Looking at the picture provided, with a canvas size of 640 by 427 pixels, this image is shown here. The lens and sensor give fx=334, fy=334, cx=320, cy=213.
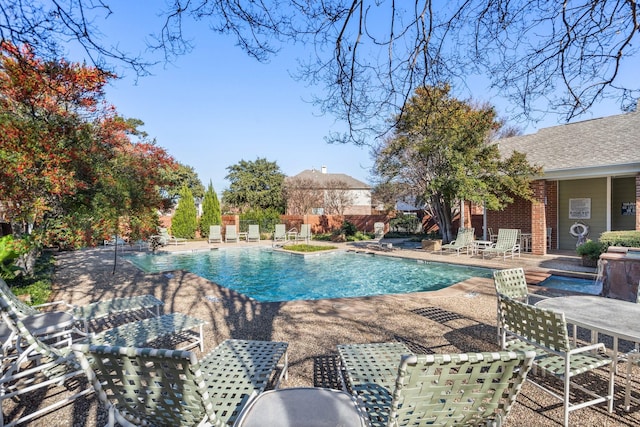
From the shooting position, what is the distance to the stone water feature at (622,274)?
582 cm

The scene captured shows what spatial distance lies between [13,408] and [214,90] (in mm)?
7101

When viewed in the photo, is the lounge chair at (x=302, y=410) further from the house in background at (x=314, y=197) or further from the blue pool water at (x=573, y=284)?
the house in background at (x=314, y=197)

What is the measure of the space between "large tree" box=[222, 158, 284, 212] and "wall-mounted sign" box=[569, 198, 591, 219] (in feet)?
67.4

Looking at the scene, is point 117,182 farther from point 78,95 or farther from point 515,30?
point 515,30

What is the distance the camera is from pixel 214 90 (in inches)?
322

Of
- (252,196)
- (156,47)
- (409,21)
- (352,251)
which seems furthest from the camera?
(252,196)

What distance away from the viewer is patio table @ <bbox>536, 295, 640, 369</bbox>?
263 cm

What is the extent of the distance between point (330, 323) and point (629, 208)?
13.4 m

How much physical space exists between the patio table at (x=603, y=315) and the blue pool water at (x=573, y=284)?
14.7 feet

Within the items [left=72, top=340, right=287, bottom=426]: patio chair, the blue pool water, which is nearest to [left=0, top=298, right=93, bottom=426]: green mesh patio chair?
[left=72, top=340, right=287, bottom=426]: patio chair

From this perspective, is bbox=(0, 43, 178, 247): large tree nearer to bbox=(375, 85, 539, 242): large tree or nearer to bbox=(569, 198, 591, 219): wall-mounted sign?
bbox=(375, 85, 539, 242): large tree

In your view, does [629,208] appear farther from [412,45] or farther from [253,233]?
[253,233]

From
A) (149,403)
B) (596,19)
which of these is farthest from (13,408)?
(596,19)

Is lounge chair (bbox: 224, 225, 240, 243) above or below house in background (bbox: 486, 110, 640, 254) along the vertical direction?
below
